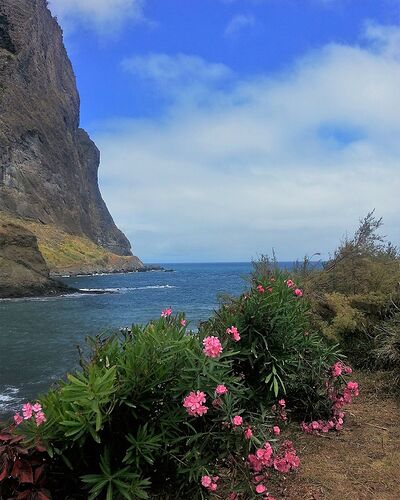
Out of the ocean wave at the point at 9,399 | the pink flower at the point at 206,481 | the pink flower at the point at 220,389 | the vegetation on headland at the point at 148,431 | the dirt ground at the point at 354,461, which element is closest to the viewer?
the vegetation on headland at the point at 148,431

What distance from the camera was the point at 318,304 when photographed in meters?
9.33

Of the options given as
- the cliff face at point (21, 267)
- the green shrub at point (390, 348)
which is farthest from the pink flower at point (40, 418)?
the cliff face at point (21, 267)

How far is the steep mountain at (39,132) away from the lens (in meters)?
98.3

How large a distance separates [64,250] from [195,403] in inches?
3861

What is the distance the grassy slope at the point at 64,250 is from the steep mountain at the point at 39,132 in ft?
6.43

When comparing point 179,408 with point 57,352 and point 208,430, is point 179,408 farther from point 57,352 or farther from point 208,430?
point 57,352

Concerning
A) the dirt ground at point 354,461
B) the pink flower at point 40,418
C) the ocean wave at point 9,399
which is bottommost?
the ocean wave at point 9,399

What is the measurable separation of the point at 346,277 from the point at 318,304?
5.50 feet

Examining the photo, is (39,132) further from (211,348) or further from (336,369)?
(211,348)

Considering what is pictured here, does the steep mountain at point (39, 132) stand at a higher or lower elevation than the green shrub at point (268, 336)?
higher

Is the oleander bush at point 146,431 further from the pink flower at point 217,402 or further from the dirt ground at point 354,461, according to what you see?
the dirt ground at point 354,461

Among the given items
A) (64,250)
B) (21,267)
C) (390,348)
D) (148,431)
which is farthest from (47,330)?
(64,250)

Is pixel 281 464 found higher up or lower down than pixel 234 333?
lower down

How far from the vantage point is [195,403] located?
3275 mm
